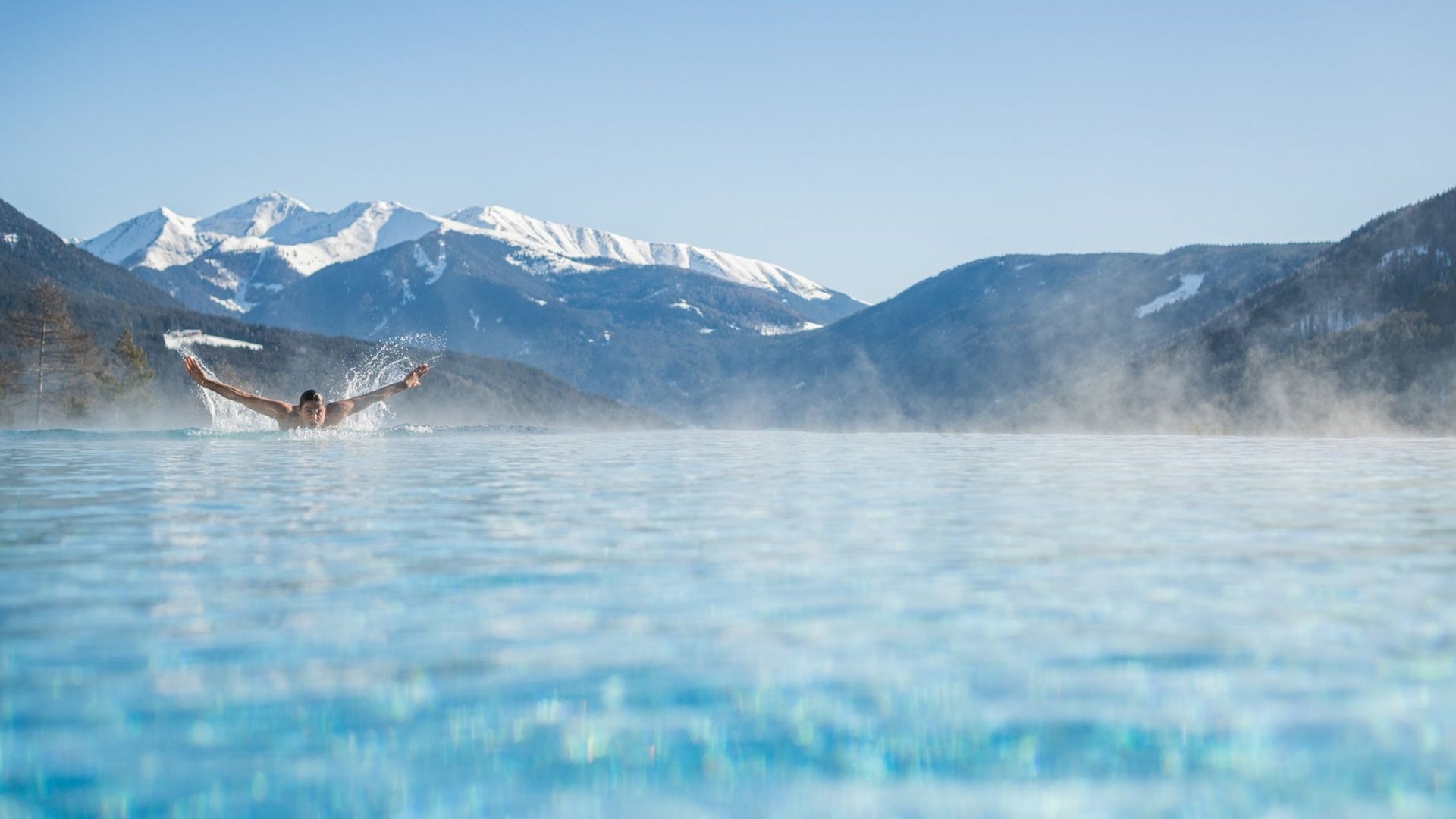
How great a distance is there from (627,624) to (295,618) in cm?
202

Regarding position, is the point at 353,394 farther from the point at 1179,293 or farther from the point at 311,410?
the point at 1179,293

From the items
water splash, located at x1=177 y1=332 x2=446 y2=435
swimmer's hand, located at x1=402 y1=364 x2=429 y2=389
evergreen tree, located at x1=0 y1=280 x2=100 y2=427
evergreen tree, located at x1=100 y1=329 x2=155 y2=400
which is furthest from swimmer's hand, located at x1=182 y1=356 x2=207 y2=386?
evergreen tree, located at x1=100 y1=329 x2=155 y2=400

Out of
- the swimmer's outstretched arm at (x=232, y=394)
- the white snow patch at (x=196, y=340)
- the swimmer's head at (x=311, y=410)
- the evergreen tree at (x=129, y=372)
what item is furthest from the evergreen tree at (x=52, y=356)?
the white snow patch at (x=196, y=340)

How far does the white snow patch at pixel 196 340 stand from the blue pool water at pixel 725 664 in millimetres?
114264

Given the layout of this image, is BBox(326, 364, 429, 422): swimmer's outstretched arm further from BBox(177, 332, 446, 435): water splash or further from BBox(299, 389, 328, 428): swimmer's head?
BBox(177, 332, 446, 435): water splash

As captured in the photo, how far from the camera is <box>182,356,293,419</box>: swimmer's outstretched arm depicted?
25.7m

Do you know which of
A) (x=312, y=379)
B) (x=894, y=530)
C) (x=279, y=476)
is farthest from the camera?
(x=312, y=379)

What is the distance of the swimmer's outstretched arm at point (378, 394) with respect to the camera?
94.3 feet

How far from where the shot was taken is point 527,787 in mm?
4051

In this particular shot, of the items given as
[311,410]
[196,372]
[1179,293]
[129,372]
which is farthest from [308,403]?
[1179,293]

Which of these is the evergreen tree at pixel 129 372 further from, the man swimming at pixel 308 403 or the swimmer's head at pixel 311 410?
the swimmer's head at pixel 311 410

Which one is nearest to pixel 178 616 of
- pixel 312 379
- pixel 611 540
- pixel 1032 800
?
pixel 611 540

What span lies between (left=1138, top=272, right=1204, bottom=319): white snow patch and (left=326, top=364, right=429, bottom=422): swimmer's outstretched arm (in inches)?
6287

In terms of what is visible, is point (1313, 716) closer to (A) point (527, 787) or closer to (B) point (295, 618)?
(A) point (527, 787)
